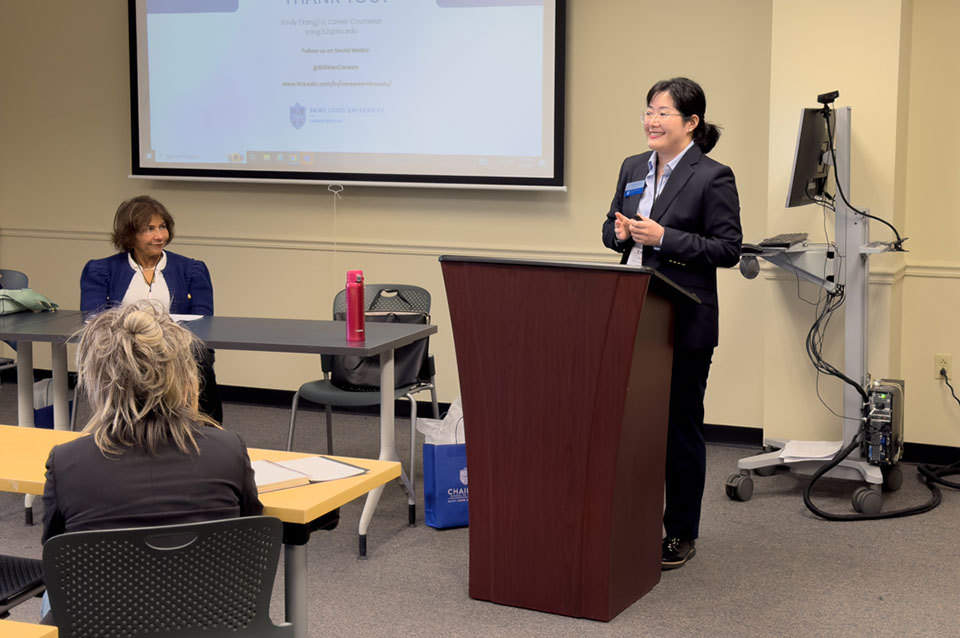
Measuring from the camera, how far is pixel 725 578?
3463mm

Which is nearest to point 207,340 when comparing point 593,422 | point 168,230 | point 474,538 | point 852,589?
point 168,230

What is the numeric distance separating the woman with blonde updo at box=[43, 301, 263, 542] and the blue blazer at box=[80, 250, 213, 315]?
2.50 m

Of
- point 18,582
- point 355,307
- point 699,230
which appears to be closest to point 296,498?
point 18,582

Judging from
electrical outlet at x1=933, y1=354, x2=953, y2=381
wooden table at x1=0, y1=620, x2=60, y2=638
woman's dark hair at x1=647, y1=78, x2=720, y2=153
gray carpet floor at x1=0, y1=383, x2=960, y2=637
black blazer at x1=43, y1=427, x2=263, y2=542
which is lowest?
gray carpet floor at x1=0, y1=383, x2=960, y2=637

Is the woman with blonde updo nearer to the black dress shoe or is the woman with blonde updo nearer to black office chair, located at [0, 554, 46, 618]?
black office chair, located at [0, 554, 46, 618]

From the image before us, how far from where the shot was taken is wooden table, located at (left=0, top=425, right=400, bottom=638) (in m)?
2.10

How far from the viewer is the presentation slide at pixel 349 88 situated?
525 cm

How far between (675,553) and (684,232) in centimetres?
106

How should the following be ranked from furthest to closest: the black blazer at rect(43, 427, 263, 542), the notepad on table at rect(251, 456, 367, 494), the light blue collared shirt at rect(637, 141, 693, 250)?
1. the light blue collared shirt at rect(637, 141, 693, 250)
2. the notepad on table at rect(251, 456, 367, 494)
3. the black blazer at rect(43, 427, 263, 542)

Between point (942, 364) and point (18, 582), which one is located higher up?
point (942, 364)

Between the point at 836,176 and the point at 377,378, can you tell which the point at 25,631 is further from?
the point at 836,176

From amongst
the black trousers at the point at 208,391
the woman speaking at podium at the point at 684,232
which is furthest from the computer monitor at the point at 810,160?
the black trousers at the point at 208,391

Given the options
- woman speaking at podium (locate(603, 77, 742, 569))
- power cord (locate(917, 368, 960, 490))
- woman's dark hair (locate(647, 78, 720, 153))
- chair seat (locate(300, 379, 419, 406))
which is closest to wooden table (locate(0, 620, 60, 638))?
woman speaking at podium (locate(603, 77, 742, 569))

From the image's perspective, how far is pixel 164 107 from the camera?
5895 mm
